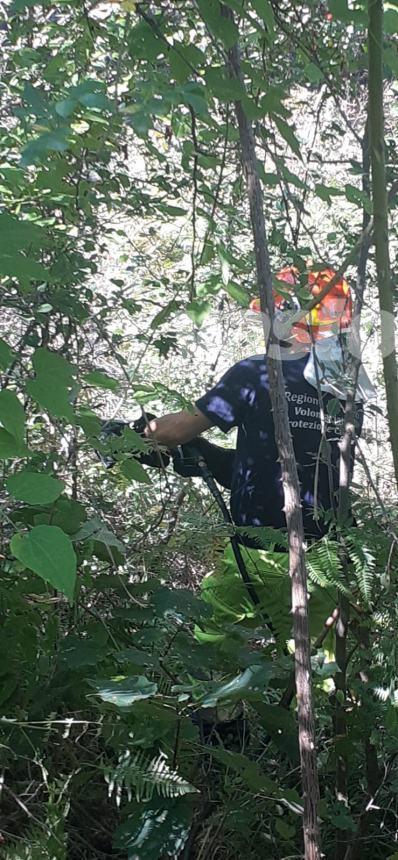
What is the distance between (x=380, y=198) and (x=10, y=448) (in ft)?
2.56

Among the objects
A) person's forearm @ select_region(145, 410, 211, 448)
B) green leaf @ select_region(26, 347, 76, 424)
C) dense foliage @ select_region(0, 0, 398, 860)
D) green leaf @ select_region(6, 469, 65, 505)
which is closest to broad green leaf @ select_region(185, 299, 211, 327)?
dense foliage @ select_region(0, 0, 398, 860)

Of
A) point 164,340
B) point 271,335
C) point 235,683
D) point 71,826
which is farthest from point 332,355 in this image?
point 71,826

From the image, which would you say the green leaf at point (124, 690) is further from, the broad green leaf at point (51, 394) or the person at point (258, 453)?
the person at point (258, 453)

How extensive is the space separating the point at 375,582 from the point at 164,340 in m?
1.10

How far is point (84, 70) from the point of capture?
2.54 m

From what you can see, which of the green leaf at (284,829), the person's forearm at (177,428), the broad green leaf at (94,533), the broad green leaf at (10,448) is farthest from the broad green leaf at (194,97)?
the person's forearm at (177,428)

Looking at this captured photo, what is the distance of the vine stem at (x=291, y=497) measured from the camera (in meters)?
1.60

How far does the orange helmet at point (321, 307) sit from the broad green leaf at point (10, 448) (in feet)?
2.99

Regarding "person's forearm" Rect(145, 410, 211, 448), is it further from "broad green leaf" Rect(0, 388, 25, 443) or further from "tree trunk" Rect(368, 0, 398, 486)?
"broad green leaf" Rect(0, 388, 25, 443)

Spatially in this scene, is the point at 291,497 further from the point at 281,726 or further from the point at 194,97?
the point at 194,97

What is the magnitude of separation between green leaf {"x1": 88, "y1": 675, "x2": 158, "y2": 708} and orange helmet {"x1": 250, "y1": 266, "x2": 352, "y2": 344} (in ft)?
2.99

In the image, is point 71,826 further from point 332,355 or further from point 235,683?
point 332,355

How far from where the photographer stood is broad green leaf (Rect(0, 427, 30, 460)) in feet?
4.50

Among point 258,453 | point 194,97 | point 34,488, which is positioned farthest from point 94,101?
point 258,453
